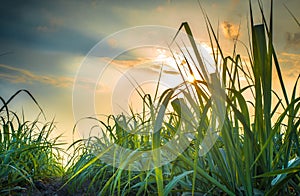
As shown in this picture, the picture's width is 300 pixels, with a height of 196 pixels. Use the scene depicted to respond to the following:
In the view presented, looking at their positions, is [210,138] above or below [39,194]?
above

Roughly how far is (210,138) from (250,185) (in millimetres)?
237

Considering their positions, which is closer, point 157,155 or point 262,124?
point 157,155

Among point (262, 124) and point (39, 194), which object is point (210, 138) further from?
point (39, 194)

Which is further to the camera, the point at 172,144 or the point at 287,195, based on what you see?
the point at 172,144

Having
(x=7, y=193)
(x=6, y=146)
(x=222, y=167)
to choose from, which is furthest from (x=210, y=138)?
(x=6, y=146)

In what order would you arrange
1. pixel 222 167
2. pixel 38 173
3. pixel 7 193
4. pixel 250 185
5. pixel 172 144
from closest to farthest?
1. pixel 250 185
2. pixel 222 167
3. pixel 172 144
4. pixel 7 193
5. pixel 38 173

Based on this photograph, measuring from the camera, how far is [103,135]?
2627mm

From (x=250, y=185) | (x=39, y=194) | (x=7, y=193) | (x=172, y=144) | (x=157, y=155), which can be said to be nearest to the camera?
(x=157, y=155)

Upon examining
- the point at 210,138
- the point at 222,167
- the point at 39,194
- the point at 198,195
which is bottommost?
the point at 39,194

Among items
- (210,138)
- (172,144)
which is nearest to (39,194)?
(172,144)

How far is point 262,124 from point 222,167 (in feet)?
0.73

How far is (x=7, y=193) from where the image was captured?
6.26 ft

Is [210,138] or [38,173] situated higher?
[210,138]

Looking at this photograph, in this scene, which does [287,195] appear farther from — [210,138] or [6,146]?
[6,146]
